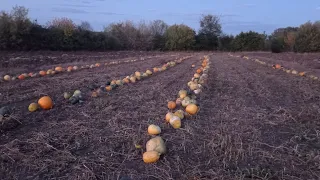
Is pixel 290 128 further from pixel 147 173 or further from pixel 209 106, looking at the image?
pixel 147 173

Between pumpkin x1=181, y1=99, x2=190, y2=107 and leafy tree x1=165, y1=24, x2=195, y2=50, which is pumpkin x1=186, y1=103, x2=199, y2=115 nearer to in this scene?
pumpkin x1=181, y1=99, x2=190, y2=107

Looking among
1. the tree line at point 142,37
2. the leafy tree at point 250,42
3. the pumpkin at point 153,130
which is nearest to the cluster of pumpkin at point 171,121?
the pumpkin at point 153,130

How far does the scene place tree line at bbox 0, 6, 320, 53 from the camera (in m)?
30.1

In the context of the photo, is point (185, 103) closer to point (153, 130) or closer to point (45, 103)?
point (153, 130)

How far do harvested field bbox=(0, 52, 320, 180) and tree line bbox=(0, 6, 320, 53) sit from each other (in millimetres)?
24040

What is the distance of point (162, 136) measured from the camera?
16.9ft

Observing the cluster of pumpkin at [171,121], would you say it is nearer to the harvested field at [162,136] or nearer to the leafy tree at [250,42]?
the harvested field at [162,136]

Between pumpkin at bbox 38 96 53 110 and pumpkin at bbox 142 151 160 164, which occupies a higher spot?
pumpkin at bbox 38 96 53 110

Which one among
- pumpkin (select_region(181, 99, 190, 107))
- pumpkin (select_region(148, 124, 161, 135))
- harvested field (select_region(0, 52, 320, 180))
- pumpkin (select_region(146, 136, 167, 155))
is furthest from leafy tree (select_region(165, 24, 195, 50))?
pumpkin (select_region(146, 136, 167, 155))

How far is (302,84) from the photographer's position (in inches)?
438

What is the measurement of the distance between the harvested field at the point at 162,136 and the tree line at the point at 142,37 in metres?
24.0

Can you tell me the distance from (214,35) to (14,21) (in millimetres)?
33631

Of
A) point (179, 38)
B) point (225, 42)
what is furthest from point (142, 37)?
point (225, 42)

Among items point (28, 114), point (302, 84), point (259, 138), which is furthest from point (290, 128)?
point (302, 84)
